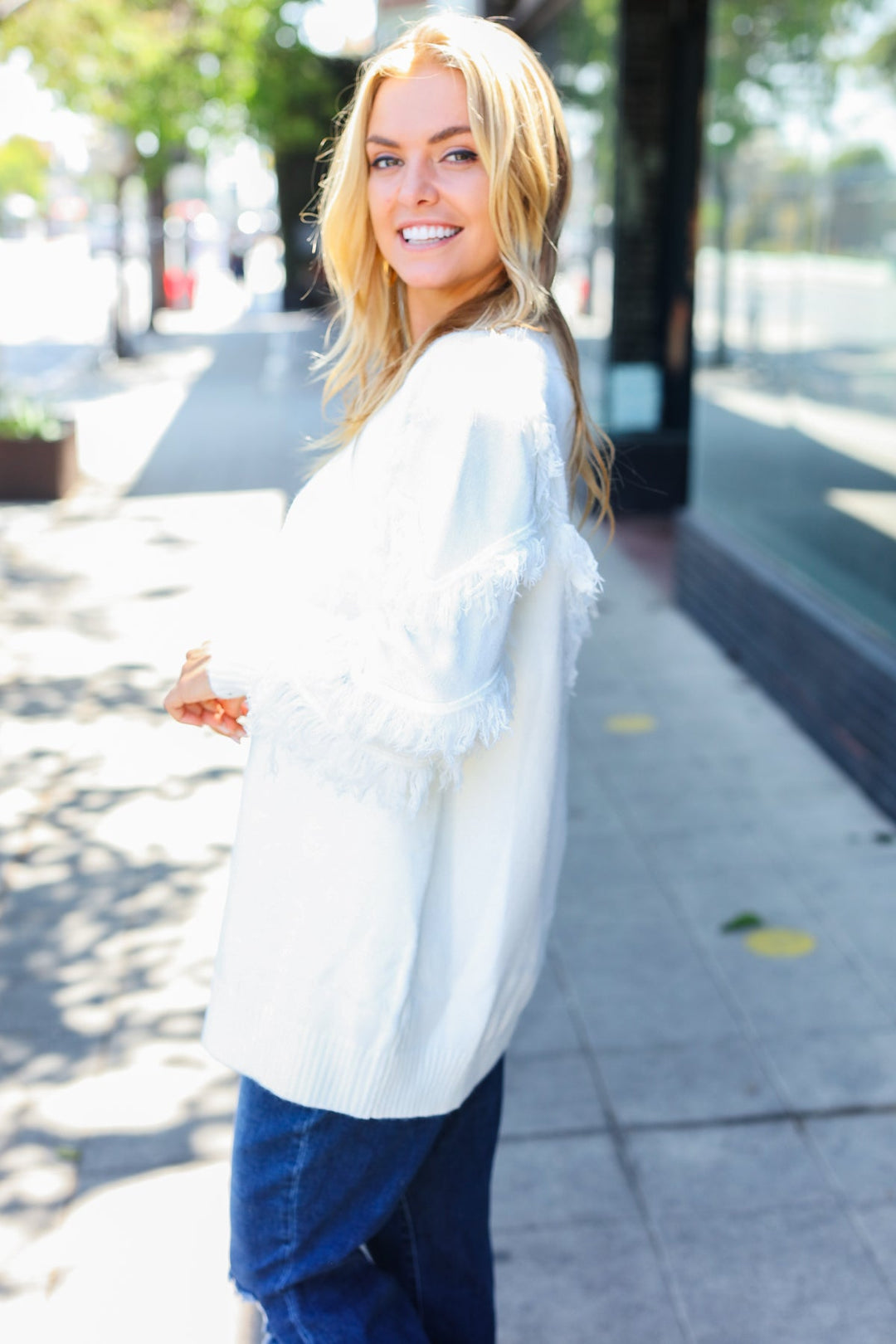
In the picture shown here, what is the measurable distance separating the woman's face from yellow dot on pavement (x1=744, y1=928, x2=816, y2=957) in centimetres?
275

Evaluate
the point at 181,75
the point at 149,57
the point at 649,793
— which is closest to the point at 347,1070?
the point at 649,793

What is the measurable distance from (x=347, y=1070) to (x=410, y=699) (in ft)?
1.51

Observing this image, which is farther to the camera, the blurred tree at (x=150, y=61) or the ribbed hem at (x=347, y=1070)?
the blurred tree at (x=150, y=61)

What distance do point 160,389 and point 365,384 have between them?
52.4 ft

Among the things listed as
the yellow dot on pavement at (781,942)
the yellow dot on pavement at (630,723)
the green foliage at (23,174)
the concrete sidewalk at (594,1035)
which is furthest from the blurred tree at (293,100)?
the green foliage at (23,174)

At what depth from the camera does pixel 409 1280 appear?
80.9 inches

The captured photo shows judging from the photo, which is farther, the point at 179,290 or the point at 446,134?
the point at 179,290

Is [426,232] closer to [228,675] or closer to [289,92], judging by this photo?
[228,675]

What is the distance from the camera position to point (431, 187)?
5.51 feet

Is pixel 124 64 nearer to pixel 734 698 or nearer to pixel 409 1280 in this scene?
pixel 734 698

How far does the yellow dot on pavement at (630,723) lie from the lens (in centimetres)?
604

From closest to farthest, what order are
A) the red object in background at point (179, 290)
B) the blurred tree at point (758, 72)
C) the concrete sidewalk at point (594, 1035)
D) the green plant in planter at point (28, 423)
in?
the concrete sidewalk at point (594, 1035) < the blurred tree at point (758, 72) < the green plant in planter at point (28, 423) < the red object in background at point (179, 290)

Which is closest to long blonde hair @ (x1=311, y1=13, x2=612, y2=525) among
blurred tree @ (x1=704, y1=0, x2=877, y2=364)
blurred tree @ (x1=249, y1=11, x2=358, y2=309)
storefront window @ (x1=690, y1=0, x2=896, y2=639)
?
storefront window @ (x1=690, y1=0, x2=896, y2=639)

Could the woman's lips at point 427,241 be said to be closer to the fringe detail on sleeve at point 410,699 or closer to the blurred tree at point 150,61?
the fringe detail on sleeve at point 410,699
